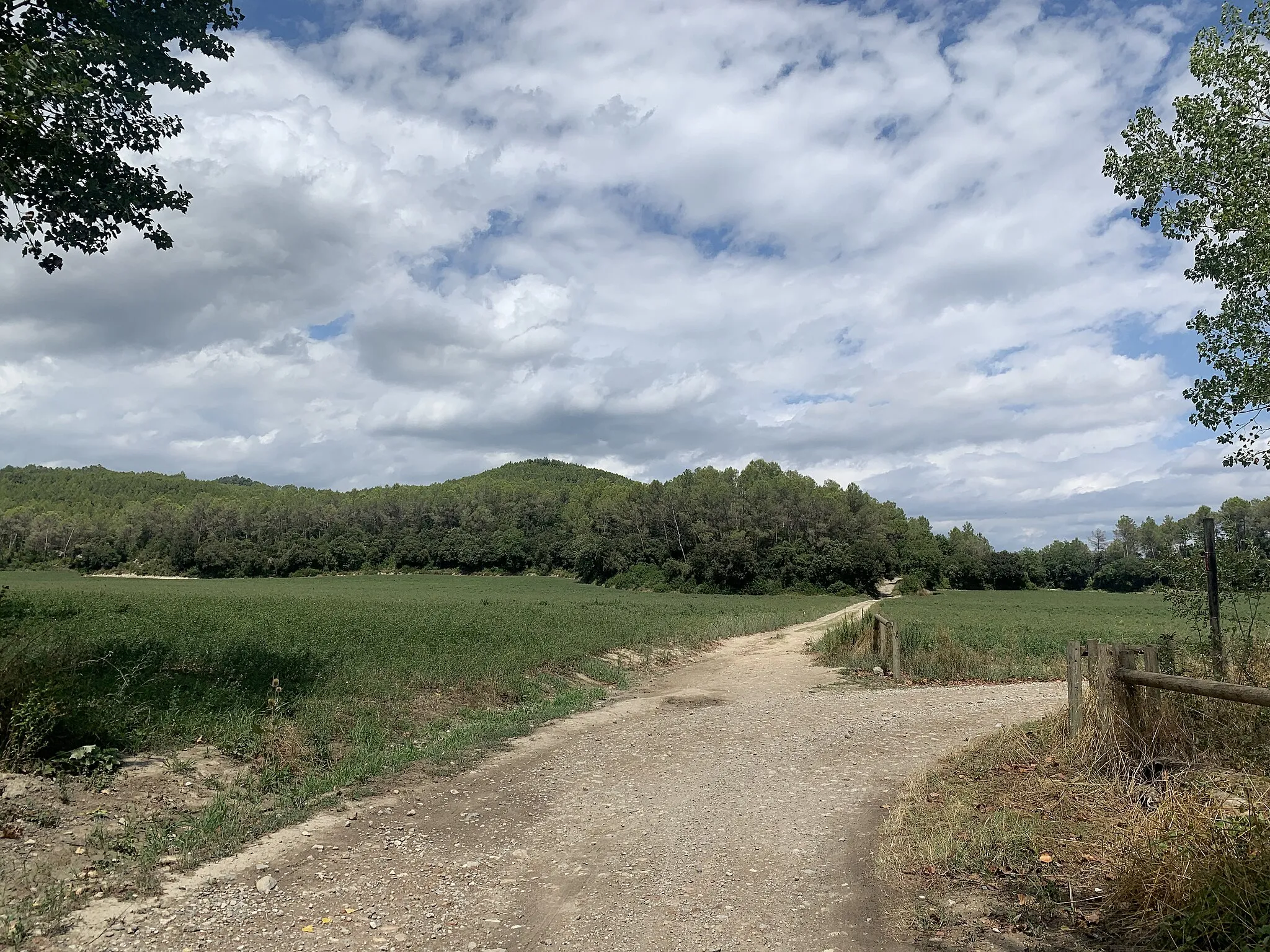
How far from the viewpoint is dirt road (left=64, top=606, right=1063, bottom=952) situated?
484 cm

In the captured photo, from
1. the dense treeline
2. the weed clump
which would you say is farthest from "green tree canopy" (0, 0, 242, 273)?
the dense treeline

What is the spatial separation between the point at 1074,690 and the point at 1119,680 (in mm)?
913

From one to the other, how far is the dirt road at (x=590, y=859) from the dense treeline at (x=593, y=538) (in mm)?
76845

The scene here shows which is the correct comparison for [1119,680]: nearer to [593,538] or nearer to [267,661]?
[267,661]

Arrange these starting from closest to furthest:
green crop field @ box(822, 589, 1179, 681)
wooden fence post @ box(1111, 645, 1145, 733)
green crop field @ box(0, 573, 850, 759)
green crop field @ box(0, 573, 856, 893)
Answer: wooden fence post @ box(1111, 645, 1145, 733)
green crop field @ box(0, 573, 856, 893)
green crop field @ box(0, 573, 850, 759)
green crop field @ box(822, 589, 1179, 681)

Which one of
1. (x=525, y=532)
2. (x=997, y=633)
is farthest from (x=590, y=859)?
(x=525, y=532)

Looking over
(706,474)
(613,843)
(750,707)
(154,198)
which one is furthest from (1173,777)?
(706,474)

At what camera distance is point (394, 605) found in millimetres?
33344

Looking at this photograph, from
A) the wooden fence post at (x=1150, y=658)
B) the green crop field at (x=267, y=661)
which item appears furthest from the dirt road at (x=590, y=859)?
the green crop field at (x=267, y=661)

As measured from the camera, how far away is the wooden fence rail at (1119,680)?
580cm

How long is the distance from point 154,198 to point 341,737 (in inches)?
298

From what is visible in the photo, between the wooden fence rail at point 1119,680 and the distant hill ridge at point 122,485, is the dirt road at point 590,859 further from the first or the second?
the distant hill ridge at point 122,485

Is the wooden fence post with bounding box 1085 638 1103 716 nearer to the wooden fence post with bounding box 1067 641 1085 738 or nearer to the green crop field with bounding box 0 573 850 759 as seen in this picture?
the wooden fence post with bounding box 1067 641 1085 738

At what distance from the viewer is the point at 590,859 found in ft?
20.2
